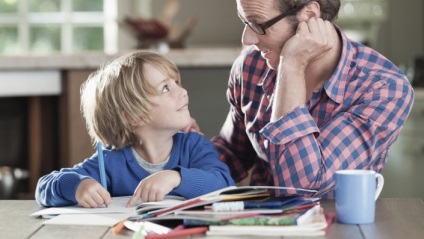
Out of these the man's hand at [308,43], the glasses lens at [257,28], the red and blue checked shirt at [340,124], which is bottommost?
the red and blue checked shirt at [340,124]

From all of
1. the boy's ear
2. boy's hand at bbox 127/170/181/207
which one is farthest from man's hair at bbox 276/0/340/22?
boy's hand at bbox 127/170/181/207

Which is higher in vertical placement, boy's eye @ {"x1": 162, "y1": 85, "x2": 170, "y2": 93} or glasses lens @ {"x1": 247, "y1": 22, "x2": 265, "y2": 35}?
glasses lens @ {"x1": 247, "y1": 22, "x2": 265, "y2": 35}

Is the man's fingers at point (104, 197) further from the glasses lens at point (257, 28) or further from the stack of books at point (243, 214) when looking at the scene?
the glasses lens at point (257, 28)

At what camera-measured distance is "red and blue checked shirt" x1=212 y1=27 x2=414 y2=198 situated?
1.94 metres

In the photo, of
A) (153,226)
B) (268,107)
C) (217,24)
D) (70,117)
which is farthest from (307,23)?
(217,24)

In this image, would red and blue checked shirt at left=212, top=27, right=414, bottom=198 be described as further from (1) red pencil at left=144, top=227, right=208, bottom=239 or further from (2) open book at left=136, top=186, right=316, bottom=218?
(1) red pencil at left=144, top=227, right=208, bottom=239

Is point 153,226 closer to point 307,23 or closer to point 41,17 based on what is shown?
point 307,23

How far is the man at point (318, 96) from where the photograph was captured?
1.95 metres

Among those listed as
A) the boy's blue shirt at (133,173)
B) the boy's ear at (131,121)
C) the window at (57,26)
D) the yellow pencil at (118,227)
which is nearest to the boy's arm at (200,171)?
the boy's blue shirt at (133,173)

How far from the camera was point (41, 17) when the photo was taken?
691 cm

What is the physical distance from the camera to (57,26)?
6.96 metres

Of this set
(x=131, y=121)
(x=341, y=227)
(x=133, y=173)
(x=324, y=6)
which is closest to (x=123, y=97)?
(x=131, y=121)

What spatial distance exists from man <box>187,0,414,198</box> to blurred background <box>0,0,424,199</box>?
4.41 ft

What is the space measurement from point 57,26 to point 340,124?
523 cm
